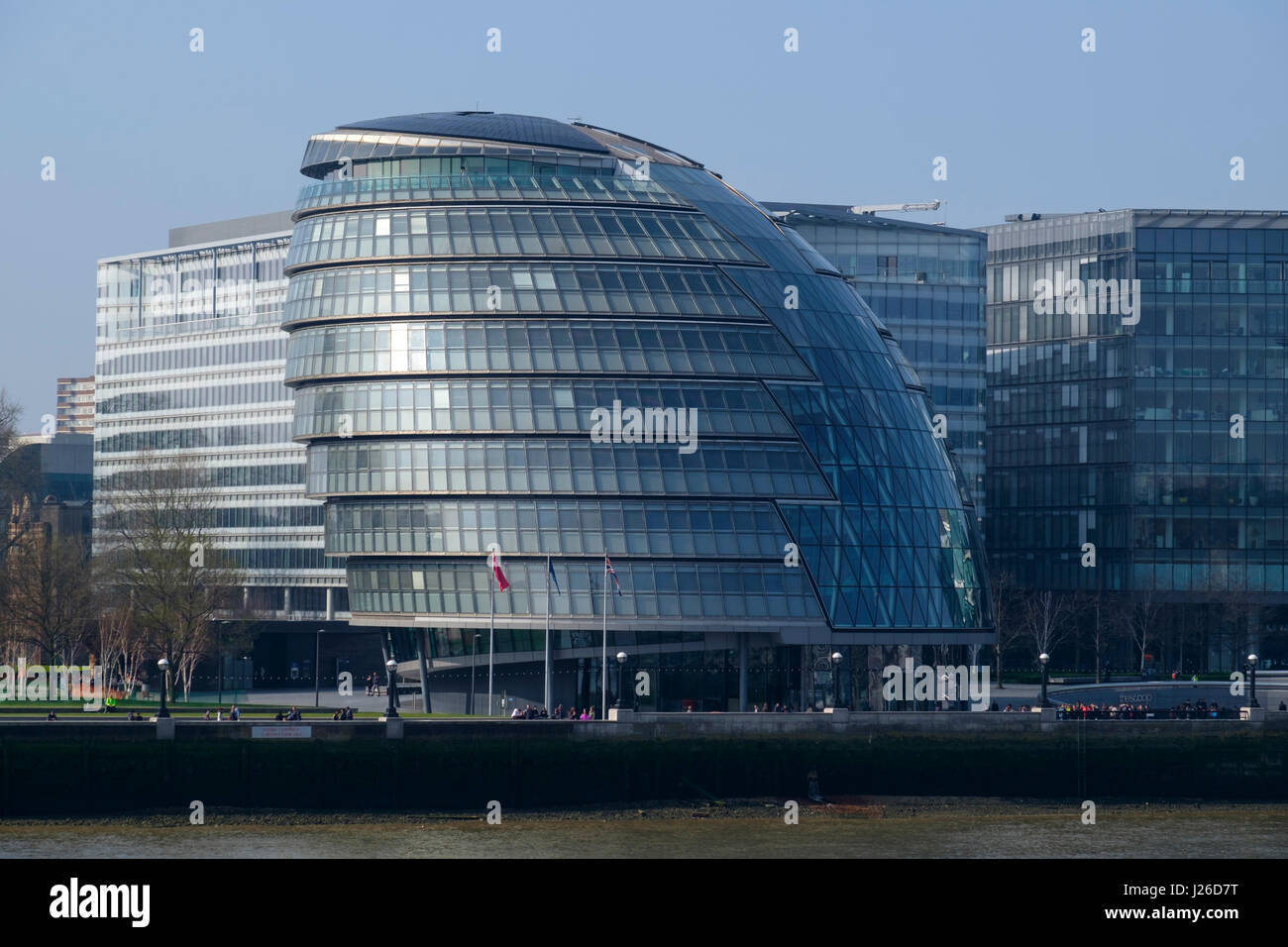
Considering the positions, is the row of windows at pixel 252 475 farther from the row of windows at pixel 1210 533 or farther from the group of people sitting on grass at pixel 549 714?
the row of windows at pixel 1210 533

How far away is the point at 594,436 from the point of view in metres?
86.9

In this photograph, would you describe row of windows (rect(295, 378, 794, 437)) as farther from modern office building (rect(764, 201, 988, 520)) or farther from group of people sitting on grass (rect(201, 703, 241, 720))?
modern office building (rect(764, 201, 988, 520))

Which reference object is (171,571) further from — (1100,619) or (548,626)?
(1100,619)

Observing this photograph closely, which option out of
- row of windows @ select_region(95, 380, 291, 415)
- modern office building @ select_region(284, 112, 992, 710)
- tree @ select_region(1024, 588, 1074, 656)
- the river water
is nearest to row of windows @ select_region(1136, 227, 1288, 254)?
tree @ select_region(1024, 588, 1074, 656)

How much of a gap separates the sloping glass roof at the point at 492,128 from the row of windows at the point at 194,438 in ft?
112

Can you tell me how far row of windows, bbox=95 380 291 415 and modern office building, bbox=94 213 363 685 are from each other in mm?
87

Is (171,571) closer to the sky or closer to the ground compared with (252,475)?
closer to the ground

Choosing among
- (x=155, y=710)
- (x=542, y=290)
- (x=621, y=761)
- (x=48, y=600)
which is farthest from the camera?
(x=48, y=600)

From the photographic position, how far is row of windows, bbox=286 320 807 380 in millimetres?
87625

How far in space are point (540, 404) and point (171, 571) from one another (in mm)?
24128

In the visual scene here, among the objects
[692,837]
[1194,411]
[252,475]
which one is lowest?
[692,837]

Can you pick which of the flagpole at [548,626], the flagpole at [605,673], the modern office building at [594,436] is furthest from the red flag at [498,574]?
the flagpole at [605,673]

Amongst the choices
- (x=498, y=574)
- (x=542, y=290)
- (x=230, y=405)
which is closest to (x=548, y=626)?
(x=498, y=574)

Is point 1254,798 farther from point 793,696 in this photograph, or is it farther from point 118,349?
point 118,349
